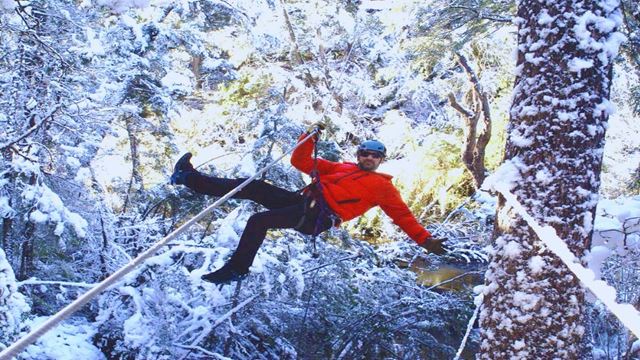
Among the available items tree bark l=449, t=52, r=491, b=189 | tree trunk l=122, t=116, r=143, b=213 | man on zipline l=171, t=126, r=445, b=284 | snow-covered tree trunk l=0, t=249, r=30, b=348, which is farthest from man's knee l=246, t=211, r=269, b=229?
tree bark l=449, t=52, r=491, b=189

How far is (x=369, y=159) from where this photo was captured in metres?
4.61

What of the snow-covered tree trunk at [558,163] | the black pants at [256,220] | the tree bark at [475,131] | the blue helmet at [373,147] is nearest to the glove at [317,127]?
the blue helmet at [373,147]

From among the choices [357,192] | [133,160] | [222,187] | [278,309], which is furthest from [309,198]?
[133,160]

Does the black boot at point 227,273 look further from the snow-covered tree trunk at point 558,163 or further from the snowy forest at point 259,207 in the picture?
the snow-covered tree trunk at point 558,163

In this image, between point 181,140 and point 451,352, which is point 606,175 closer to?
point 451,352

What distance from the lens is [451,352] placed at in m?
5.93

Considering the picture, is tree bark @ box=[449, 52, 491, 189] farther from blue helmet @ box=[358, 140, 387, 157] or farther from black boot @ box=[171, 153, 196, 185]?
black boot @ box=[171, 153, 196, 185]

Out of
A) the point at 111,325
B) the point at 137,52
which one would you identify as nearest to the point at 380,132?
the point at 137,52

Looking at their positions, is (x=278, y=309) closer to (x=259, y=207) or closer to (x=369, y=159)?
(x=259, y=207)

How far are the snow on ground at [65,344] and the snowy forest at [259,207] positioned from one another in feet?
0.07

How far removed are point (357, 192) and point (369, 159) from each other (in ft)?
1.02

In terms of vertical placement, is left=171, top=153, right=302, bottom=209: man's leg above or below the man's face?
below

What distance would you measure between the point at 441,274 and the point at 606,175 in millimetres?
4589

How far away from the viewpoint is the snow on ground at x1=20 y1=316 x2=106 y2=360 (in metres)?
4.85
